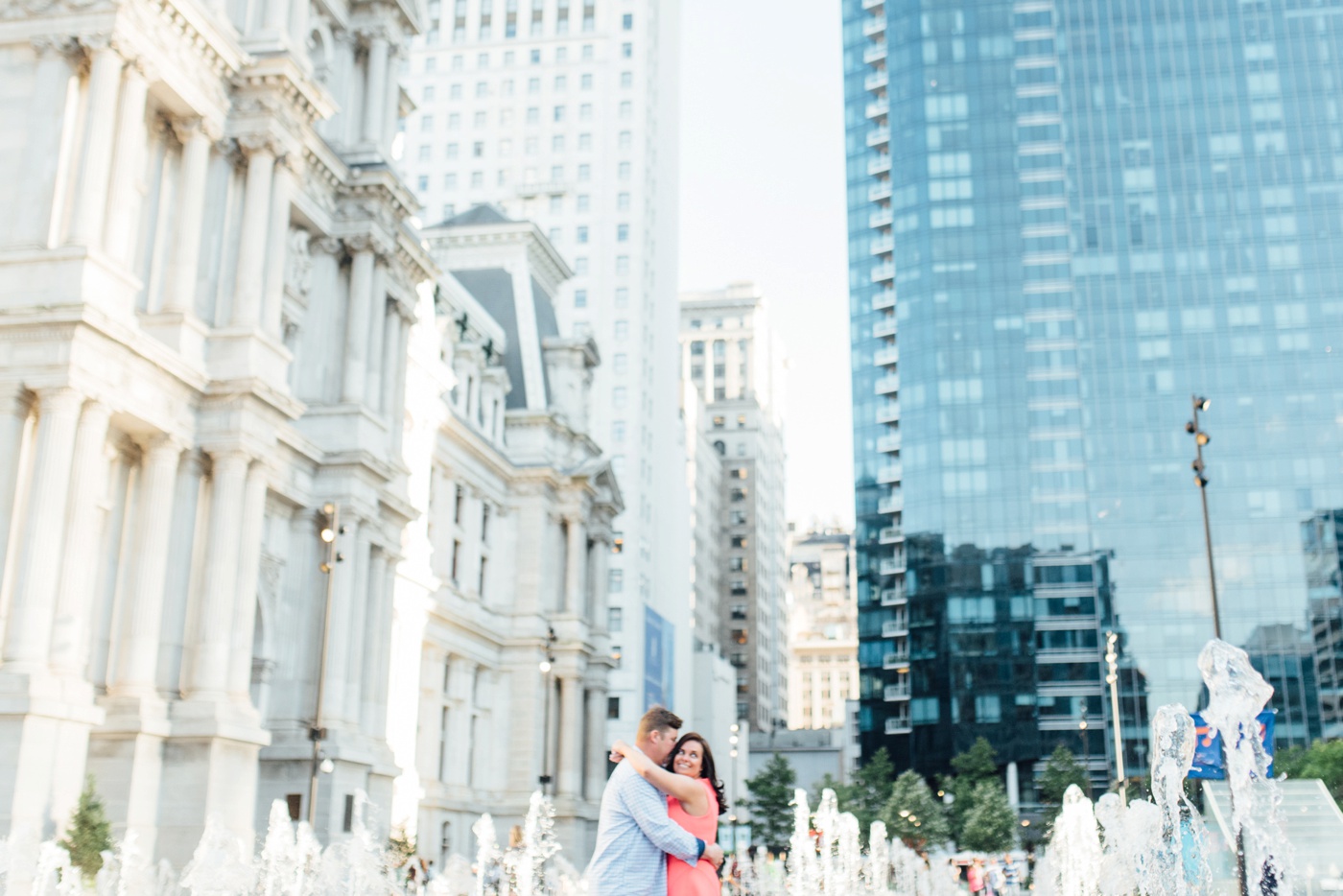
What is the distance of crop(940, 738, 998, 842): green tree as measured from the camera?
3452 inches

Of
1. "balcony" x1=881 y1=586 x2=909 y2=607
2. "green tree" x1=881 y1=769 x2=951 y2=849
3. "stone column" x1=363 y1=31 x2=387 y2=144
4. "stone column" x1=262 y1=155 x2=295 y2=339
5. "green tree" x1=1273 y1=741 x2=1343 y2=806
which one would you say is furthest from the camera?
"balcony" x1=881 y1=586 x2=909 y2=607

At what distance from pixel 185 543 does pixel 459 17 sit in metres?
83.2

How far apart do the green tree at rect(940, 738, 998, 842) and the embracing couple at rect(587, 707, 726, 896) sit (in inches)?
3139

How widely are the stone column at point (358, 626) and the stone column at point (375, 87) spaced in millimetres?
12143

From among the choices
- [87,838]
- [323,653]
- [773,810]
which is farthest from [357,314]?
[773,810]

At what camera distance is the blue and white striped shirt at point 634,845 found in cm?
724

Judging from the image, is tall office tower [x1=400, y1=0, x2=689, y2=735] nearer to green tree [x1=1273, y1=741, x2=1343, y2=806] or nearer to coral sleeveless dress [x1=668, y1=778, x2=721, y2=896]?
green tree [x1=1273, y1=741, x2=1343, y2=806]

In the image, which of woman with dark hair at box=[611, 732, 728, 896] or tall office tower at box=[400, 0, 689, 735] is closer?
woman with dark hair at box=[611, 732, 728, 896]

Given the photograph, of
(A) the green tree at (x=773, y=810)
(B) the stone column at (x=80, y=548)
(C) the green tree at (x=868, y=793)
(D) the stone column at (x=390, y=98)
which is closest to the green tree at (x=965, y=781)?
(C) the green tree at (x=868, y=793)

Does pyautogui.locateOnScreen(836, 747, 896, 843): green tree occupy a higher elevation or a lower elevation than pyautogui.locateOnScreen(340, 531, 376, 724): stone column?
lower

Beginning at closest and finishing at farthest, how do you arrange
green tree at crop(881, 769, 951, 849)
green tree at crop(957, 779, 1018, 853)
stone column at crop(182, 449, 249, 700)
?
stone column at crop(182, 449, 249, 700) < green tree at crop(957, 779, 1018, 853) < green tree at crop(881, 769, 951, 849)

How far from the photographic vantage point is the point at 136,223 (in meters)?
33.3

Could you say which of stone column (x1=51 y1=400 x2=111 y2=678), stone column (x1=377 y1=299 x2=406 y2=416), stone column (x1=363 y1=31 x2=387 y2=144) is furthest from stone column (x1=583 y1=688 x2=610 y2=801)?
stone column (x1=51 y1=400 x2=111 y2=678)

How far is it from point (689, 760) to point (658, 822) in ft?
1.39
